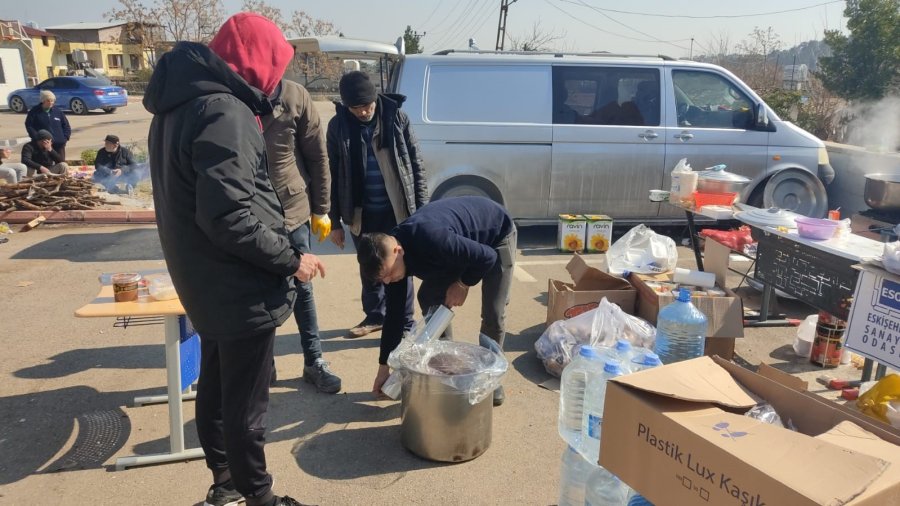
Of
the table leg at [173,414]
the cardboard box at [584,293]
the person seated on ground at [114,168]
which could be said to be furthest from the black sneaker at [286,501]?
the person seated on ground at [114,168]

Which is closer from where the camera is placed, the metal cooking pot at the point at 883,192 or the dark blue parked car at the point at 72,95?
the metal cooking pot at the point at 883,192

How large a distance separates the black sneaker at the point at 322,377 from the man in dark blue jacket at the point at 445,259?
364 mm

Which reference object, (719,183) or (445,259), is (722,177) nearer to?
(719,183)

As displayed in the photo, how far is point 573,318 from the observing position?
433 cm

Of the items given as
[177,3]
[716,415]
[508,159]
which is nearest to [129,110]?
[177,3]

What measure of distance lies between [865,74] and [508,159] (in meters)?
12.7

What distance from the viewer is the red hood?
2314 millimetres

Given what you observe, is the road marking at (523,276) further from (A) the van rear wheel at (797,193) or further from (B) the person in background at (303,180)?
(A) the van rear wheel at (797,193)

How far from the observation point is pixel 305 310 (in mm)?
3770

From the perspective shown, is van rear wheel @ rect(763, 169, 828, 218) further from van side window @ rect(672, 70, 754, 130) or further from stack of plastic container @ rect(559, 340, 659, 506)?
Answer: stack of plastic container @ rect(559, 340, 659, 506)

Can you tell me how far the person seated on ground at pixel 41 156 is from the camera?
9.97 meters

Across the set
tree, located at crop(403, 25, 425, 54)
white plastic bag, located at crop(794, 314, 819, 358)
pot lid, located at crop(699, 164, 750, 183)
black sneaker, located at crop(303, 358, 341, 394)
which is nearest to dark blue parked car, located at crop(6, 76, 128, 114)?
tree, located at crop(403, 25, 425, 54)

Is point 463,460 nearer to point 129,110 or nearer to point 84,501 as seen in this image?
point 84,501

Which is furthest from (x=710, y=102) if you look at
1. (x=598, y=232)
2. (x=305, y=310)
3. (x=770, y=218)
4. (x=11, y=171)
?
(x=11, y=171)
